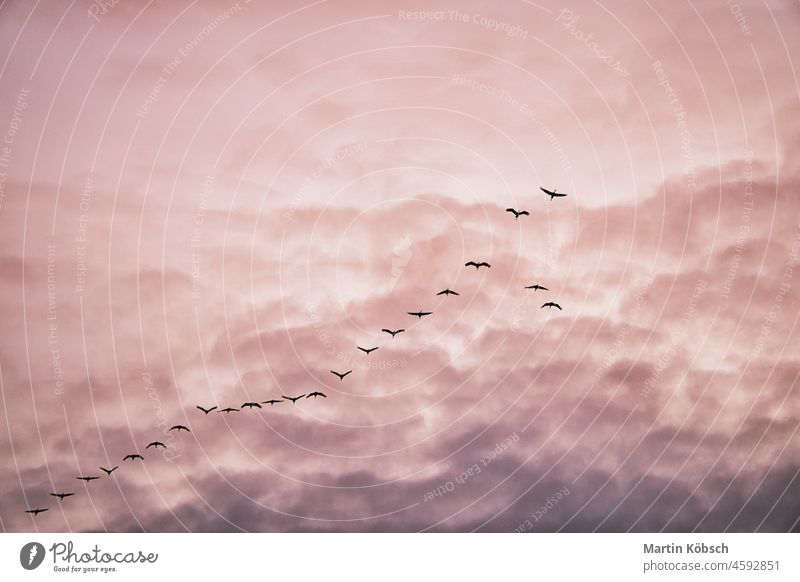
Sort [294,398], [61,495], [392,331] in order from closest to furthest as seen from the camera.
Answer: [61,495] < [294,398] < [392,331]

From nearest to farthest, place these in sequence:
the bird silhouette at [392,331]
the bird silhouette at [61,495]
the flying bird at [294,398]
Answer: the bird silhouette at [61,495] < the bird silhouette at [392,331] < the flying bird at [294,398]

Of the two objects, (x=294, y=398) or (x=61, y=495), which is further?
(x=294, y=398)

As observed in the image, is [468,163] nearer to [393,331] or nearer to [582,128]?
[582,128]

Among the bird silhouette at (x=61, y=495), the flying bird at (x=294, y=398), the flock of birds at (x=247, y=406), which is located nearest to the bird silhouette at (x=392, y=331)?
the flock of birds at (x=247, y=406)

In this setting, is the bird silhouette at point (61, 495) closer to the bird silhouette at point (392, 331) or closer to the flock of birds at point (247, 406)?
the flock of birds at point (247, 406)

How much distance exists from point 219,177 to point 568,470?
41.8 ft

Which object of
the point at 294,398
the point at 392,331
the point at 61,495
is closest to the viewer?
the point at 61,495

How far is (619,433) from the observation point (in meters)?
24.9
